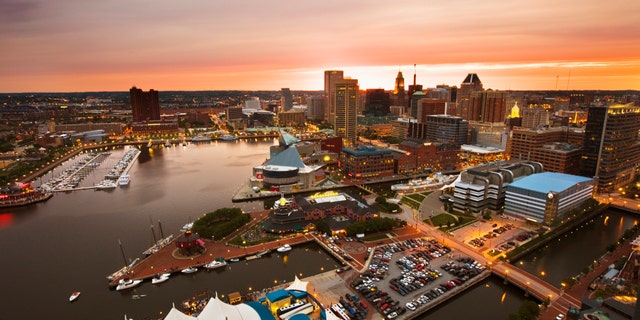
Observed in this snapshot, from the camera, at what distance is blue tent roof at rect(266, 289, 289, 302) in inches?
1157

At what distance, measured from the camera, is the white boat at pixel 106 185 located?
69.4 meters

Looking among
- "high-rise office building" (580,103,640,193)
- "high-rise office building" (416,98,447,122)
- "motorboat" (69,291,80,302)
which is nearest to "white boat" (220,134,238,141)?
"high-rise office building" (416,98,447,122)

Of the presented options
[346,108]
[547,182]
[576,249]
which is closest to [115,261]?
[576,249]

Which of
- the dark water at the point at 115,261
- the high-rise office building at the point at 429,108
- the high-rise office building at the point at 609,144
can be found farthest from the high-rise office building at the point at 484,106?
the dark water at the point at 115,261

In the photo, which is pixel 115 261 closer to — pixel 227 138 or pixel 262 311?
pixel 262 311

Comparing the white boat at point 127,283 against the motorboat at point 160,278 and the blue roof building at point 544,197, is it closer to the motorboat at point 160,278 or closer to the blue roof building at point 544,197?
the motorboat at point 160,278

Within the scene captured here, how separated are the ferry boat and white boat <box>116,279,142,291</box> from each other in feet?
134

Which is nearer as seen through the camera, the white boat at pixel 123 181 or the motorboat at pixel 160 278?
the motorboat at pixel 160 278

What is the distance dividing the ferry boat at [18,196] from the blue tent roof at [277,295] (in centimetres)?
5602

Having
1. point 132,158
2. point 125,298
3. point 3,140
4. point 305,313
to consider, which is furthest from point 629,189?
point 3,140

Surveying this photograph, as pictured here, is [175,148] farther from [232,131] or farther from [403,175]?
[403,175]

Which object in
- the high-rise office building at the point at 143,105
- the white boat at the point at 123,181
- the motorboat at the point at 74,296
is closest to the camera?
the motorboat at the point at 74,296

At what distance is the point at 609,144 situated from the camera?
60.7 meters

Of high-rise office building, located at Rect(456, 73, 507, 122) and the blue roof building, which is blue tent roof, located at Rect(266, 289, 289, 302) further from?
high-rise office building, located at Rect(456, 73, 507, 122)
